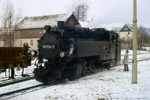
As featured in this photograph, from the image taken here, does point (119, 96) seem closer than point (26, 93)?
Yes

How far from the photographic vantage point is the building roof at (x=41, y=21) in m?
44.2

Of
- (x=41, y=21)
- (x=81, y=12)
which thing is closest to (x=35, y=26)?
(x=41, y=21)

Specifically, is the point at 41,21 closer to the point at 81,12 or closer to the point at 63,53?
the point at 81,12

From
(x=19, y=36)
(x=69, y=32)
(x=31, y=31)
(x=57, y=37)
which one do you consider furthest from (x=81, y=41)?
(x=19, y=36)

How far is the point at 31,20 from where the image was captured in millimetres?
48531

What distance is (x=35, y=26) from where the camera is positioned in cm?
4581

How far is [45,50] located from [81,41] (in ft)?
7.29

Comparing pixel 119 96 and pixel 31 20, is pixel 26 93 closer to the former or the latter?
pixel 119 96

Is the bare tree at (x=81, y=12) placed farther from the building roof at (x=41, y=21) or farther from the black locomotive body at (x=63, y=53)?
the black locomotive body at (x=63, y=53)

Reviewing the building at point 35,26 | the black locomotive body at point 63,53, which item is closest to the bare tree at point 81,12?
the building at point 35,26

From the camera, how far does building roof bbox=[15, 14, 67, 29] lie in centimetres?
4419

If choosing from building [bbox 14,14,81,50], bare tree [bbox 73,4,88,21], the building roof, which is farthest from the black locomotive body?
bare tree [bbox 73,4,88,21]

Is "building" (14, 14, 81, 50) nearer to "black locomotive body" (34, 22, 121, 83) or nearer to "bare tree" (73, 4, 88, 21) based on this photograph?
"bare tree" (73, 4, 88, 21)

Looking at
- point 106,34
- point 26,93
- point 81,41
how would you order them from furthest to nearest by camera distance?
point 106,34 → point 81,41 → point 26,93
